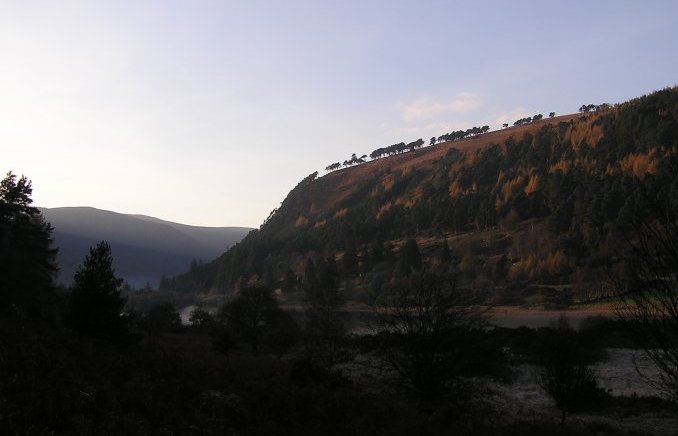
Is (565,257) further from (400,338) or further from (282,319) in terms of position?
(400,338)

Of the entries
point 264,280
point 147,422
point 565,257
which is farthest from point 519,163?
point 147,422

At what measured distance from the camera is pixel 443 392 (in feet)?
68.4

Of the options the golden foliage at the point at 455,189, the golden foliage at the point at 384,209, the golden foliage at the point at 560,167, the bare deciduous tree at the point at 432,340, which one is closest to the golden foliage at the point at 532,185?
the golden foliage at the point at 560,167

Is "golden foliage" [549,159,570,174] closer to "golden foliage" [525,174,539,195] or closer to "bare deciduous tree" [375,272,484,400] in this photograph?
"golden foliage" [525,174,539,195]

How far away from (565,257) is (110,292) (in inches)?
4012

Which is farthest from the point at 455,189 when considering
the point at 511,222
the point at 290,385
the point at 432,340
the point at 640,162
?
the point at 432,340

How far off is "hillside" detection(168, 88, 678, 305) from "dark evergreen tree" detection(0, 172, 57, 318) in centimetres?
4636

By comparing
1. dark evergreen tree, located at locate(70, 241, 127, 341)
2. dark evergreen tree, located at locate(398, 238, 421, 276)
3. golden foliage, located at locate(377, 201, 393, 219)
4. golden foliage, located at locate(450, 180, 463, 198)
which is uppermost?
golden foliage, located at locate(450, 180, 463, 198)

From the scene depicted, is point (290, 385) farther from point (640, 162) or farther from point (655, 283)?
point (640, 162)

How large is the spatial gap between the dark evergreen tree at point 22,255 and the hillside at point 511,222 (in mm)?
46357

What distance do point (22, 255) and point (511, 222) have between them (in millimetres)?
118967

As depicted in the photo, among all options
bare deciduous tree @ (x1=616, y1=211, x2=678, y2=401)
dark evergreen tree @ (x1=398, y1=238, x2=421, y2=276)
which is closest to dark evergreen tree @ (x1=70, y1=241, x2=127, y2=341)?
bare deciduous tree @ (x1=616, y1=211, x2=678, y2=401)

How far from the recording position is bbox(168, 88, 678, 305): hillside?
10794 centimetres

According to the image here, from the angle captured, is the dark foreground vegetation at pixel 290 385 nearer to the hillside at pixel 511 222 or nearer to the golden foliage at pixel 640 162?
the hillside at pixel 511 222
